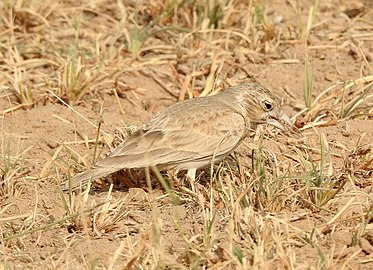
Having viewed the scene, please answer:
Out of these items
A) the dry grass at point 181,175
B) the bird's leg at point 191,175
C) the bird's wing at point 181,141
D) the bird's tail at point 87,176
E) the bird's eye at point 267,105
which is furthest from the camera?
the bird's eye at point 267,105

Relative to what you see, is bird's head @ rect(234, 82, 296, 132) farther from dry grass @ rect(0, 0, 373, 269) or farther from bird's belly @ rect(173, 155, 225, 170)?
bird's belly @ rect(173, 155, 225, 170)

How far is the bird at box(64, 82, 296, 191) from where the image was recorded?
560 cm

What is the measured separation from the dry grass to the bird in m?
0.13

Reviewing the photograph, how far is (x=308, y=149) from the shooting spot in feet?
19.9

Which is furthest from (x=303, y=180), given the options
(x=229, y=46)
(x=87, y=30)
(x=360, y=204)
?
(x=87, y=30)

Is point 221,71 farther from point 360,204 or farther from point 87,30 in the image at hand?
point 360,204

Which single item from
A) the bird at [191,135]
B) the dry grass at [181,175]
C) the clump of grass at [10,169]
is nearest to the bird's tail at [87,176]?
the bird at [191,135]

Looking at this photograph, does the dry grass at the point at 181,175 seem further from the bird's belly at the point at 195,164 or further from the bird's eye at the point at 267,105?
the bird's eye at the point at 267,105

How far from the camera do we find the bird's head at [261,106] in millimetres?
6203

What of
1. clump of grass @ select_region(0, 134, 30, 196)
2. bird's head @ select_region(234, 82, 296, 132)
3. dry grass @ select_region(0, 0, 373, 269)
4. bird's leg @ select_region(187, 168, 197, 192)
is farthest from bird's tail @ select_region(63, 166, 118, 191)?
bird's head @ select_region(234, 82, 296, 132)

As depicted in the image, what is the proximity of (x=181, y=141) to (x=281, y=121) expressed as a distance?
82 cm

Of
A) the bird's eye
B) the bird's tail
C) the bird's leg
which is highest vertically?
the bird's eye

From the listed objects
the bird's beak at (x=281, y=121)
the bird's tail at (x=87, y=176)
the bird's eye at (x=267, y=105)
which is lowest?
the bird's tail at (x=87, y=176)

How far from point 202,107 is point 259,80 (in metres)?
1.44
